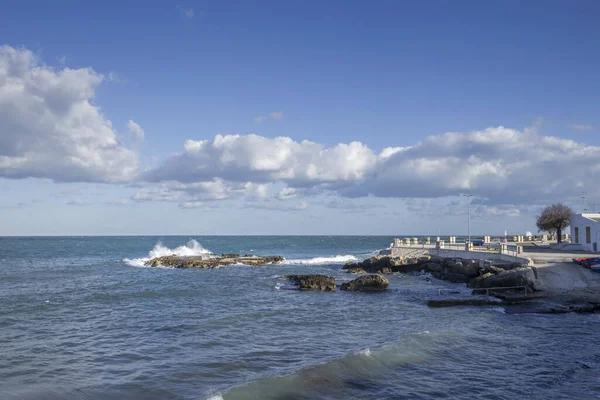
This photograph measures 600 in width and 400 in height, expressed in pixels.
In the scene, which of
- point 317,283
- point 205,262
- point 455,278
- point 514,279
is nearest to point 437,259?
point 455,278

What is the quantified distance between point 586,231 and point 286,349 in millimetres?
43890

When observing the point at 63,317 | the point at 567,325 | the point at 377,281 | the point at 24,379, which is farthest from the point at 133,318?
the point at 567,325

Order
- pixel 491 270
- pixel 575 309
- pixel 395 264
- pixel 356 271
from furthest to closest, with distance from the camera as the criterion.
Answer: pixel 395 264, pixel 356 271, pixel 491 270, pixel 575 309

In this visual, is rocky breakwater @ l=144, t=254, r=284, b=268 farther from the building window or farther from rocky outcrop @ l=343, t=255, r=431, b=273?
the building window

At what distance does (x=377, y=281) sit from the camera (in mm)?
36125

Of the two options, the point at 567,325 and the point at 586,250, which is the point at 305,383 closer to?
the point at 567,325

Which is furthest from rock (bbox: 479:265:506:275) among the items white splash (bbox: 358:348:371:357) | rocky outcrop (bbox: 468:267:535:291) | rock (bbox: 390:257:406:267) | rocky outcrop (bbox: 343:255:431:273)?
white splash (bbox: 358:348:371:357)

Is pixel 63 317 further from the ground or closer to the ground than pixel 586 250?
closer to the ground

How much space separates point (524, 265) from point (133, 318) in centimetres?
2742

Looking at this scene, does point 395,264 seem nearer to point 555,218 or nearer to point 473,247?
point 473,247

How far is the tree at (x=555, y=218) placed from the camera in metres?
62.0

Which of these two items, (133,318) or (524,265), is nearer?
(133,318)

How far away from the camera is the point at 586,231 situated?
50.2 metres

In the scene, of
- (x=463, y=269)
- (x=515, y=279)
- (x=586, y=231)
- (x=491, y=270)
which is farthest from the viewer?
(x=586, y=231)
